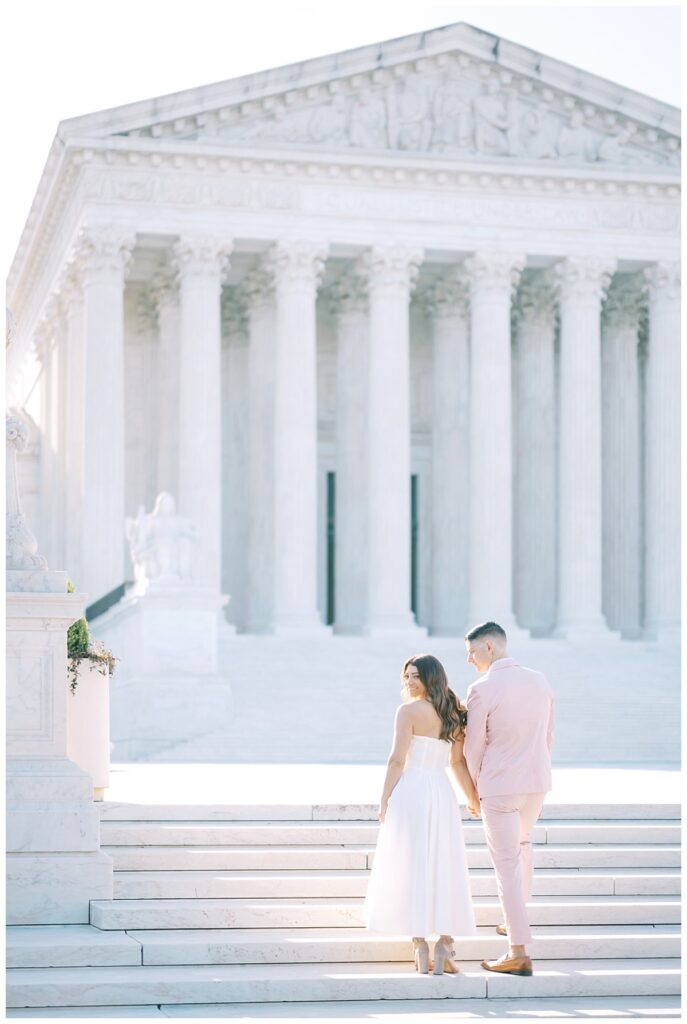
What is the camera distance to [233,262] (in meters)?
56.7

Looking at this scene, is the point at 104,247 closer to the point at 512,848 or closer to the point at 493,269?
the point at 493,269

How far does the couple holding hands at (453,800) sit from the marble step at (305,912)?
3.86 ft

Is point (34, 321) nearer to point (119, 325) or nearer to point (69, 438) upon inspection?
point (69, 438)

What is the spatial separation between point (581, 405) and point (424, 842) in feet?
133

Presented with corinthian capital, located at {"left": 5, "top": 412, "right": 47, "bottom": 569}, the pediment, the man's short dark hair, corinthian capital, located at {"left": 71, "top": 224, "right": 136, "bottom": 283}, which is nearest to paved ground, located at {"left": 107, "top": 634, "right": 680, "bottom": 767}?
corinthian capital, located at {"left": 71, "top": 224, "right": 136, "bottom": 283}

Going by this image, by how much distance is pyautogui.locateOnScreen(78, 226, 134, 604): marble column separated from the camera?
52375 mm

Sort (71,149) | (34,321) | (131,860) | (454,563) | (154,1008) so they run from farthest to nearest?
(34,321) < (454,563) < (71,149) < (131,860) < (154,1008)

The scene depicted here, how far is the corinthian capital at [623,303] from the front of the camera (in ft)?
196

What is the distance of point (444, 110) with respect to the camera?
182ft

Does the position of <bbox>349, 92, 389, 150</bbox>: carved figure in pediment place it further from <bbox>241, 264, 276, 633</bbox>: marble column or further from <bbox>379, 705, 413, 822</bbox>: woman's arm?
<bbox>379, 705, 413, 822</bbox>: woman's arm

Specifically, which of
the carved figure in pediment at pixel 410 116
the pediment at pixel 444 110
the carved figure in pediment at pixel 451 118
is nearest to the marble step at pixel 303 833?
the pediment at pixel 444 110

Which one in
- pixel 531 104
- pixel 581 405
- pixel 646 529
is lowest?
pixel 646 529

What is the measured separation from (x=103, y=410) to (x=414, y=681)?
3660 cm

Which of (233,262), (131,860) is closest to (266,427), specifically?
(233,262)
